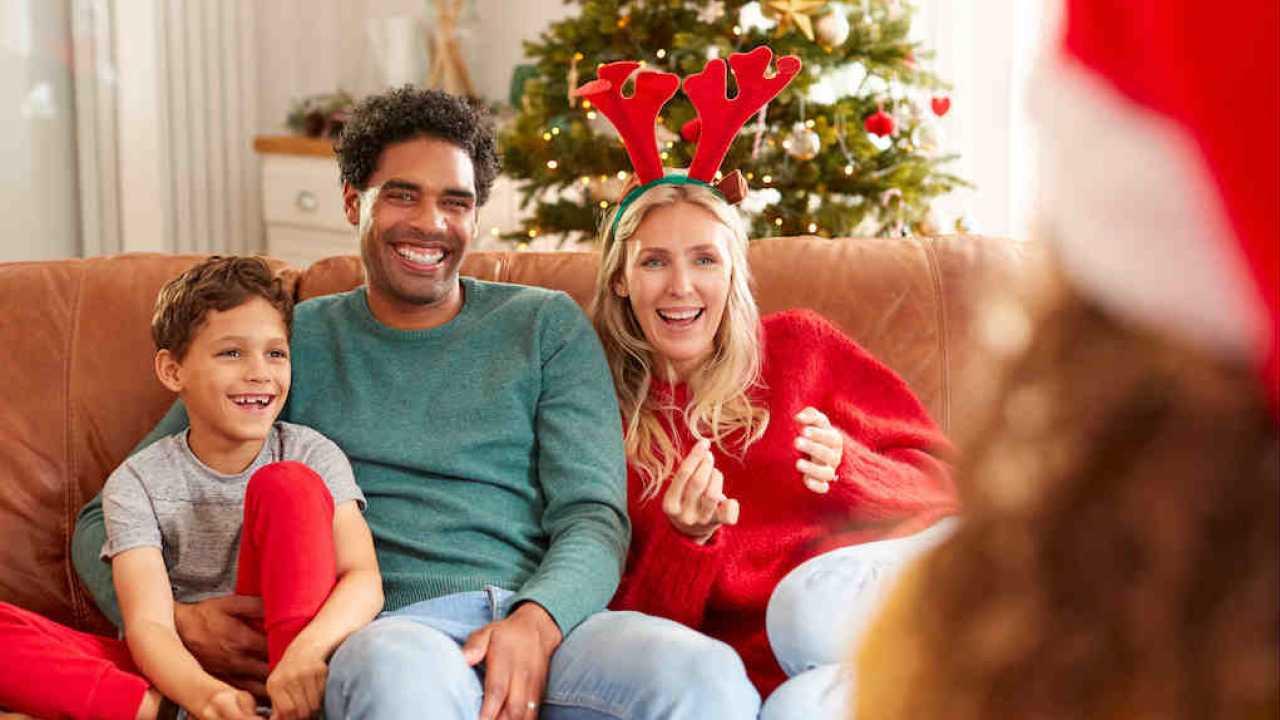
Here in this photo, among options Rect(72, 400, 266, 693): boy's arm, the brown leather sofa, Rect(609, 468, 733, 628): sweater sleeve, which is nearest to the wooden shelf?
the brown leather sofa

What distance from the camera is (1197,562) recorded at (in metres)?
0.33

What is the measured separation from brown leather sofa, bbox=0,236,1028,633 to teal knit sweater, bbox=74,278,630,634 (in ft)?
0.44

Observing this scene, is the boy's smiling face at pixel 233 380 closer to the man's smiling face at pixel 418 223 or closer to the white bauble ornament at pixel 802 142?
the man's smiling face at pixel 418 223

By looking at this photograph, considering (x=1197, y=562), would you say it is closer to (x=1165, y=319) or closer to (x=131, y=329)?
(x=1165, y=319)

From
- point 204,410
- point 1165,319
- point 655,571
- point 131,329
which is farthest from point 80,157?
point 1165,319

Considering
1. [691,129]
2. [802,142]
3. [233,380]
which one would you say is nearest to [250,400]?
[233,380]

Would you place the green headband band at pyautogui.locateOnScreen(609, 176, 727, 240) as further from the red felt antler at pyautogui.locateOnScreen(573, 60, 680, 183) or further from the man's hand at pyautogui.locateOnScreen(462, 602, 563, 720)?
the man's hand at pyautogui.locateOnScreen(462, 602, 563, 720)

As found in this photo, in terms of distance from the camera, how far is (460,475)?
6.07 feet

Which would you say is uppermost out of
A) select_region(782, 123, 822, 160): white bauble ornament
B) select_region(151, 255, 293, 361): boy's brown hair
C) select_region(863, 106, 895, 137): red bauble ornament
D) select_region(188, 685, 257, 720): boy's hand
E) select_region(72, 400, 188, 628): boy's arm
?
select_region(863, 106, 895, 137): red bauble ornament

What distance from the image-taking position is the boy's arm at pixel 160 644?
1596 mm

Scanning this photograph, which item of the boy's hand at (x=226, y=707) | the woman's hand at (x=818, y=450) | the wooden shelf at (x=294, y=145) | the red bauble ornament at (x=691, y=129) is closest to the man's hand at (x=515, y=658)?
the boy's hand at (x=226, y=707)

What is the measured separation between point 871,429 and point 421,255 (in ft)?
2.21

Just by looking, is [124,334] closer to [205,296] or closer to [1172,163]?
[205,296]

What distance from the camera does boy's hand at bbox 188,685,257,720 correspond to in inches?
62.1
